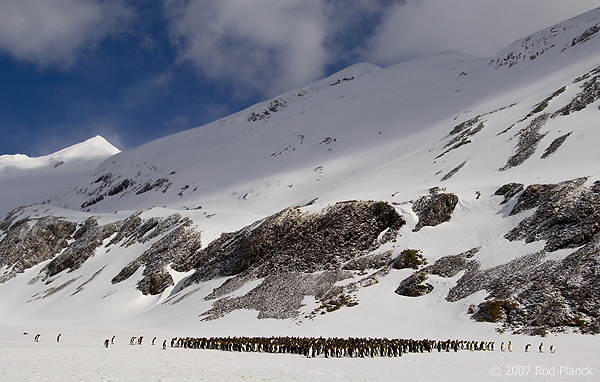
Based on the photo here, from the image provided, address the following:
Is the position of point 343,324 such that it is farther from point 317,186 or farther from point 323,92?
point 323,92

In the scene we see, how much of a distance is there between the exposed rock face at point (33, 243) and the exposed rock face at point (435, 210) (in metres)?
80.4

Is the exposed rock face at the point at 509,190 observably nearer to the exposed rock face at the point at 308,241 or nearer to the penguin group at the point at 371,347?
the exposed rock face at the point at 308,241

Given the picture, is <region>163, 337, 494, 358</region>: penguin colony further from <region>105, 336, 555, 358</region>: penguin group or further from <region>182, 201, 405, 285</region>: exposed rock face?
<region>182, 201, 405, 285</region>: exposed rock face

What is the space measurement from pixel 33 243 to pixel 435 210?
8646 cm

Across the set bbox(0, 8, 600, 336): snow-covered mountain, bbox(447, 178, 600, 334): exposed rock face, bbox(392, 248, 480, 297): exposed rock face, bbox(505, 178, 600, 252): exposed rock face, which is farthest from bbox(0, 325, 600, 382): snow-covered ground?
bbox(505, 178, 600, 252): exposed rock face

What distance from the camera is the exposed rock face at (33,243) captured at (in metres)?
86.4

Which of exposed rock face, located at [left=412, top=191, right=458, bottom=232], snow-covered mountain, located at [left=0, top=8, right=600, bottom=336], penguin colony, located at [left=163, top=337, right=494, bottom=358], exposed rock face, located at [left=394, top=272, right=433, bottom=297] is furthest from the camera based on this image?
exposed rock face, located at [left=412, top=191, right=458, bottom=232]

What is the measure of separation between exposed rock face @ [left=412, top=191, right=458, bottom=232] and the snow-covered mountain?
0.85 ft

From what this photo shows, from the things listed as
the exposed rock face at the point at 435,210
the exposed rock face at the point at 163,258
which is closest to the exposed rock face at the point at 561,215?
the exposed rock face at the point at 435,210

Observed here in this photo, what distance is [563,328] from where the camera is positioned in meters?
28.2

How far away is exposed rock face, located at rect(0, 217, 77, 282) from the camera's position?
3403 inches

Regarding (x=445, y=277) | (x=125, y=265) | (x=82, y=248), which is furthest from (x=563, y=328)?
(x=82, y=248)

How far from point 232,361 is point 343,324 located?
1426 centimetres

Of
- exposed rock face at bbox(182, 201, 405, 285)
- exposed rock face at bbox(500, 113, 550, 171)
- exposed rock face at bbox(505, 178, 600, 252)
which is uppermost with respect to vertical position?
exposed rock face at bbox(500, 113, 550, 171)
